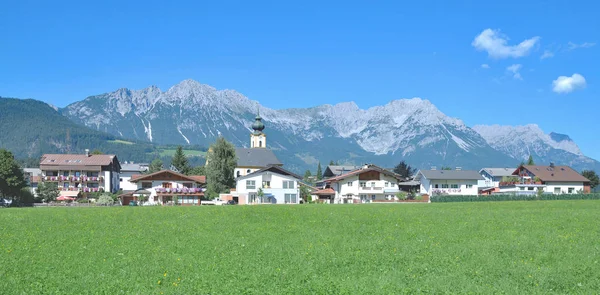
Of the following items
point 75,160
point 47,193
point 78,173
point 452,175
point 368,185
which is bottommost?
point 47,193

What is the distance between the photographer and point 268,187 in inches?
3312

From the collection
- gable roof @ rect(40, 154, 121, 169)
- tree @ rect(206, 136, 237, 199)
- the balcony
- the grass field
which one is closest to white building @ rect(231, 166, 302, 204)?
the balcony

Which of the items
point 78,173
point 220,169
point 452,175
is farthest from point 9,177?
point 452,175

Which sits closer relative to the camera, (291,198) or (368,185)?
(291,198)

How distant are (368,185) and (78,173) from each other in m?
57.7

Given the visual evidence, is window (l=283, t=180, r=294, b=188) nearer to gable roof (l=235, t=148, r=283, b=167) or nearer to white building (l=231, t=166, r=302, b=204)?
white building (l=231, t=166, r=302, b=204)

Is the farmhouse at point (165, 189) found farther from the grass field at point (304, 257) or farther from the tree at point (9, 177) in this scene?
the grass field at point (304, 257)

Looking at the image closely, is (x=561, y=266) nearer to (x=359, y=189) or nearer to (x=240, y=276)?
(x=240, y=276)

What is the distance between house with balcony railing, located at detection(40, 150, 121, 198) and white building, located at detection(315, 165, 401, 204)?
47.1 m

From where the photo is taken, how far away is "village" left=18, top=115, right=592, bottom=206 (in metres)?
84.3

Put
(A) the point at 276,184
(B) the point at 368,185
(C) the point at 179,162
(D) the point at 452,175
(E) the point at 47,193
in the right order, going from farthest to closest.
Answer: (C) the point at 179,162 → (D) the point at 452,175 → (B) the point at 368,185 → (E) the point at 47,193 → (A) the point at 276,184

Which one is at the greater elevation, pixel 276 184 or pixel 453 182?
pixel 276 184

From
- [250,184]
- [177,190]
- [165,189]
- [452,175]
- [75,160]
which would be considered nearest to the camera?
[250,184]

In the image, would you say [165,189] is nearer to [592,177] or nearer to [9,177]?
[9,177]
